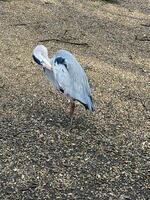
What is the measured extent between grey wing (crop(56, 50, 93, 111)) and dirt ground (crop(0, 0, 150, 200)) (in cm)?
36

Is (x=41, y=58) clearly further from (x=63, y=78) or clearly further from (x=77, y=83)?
(x=77, y=83)

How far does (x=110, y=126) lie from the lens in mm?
5449

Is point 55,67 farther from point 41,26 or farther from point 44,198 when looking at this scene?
point 41,26

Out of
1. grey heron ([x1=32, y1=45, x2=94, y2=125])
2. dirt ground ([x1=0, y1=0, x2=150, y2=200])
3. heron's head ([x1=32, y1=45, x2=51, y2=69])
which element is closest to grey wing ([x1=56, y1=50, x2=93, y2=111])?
grey heron ([x1=32, y1=45, x2=94, y2=125])

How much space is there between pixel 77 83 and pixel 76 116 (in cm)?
54

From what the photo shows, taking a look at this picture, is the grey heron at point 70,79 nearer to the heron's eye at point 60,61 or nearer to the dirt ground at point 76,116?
the heron's eye at point 60,61

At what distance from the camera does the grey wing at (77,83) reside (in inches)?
200

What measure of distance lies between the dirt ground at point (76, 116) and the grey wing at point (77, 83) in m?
0.36

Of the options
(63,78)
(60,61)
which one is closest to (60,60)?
(60,61)

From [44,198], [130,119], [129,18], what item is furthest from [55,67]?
[129,18]

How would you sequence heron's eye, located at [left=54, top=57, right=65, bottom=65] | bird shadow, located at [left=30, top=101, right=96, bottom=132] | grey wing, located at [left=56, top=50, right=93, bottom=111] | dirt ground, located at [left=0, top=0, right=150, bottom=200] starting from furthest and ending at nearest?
1. bird shadow, located at [left=30, top=101, right=96, bottom=132]
2. heron's eye, located at [left=54, top=57, right=65, bottom=65]
3. grey wing, located at [left=56, top=50, right=93, bottom=111]
4. dirt ground, located at [left=0, top=0, right=150, bottom=200]

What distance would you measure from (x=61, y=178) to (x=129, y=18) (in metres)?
6.13

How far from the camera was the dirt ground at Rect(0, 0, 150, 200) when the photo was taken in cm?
440

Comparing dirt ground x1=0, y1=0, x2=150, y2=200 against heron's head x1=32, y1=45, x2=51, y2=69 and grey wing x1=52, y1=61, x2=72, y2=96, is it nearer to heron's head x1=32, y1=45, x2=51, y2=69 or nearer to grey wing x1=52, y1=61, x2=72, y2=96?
grey wing x1=52, y1=61, x2=72, y2=96
